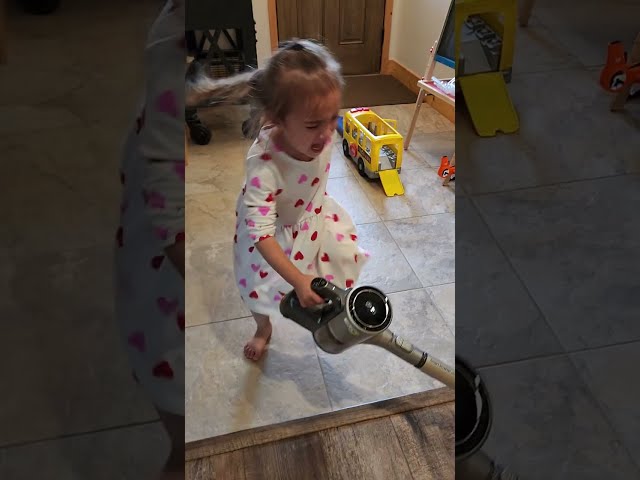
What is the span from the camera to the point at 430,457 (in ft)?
3.83

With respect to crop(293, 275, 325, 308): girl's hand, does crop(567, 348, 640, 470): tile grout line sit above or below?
above

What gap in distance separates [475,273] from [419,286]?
58.5 inches

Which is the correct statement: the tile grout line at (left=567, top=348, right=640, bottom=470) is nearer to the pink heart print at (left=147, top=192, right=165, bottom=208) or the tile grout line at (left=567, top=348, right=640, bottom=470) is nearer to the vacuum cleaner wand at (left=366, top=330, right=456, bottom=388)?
the pink heart print at (left=147, top=192, right=165, bottom=208)

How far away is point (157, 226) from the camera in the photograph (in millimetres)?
207

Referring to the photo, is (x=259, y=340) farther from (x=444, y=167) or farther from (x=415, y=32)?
(x=415, y=32)

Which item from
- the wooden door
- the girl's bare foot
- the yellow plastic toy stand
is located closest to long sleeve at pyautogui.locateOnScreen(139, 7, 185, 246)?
the yellow plastic toy stand

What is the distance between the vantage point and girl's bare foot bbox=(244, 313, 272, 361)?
146cm

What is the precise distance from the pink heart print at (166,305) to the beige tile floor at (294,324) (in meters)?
0.84

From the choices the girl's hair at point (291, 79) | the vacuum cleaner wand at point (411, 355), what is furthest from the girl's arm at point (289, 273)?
the girl's hair at point (291, 79)

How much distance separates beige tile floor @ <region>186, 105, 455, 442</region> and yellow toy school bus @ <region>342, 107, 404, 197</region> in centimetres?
6

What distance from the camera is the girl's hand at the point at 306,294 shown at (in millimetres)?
996

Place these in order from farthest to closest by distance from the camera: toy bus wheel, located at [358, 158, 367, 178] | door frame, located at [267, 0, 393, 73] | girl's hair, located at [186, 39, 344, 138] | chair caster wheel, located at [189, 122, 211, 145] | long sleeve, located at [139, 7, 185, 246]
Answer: toy bus wheel, located at [358, 158, 367, 178]
chair caster wheel, located at [189, 122, 211, 145]
door frame, located at [267, 0, 393, 73]
girl's hair, located at [186, 39, 344, 138]
long sleeve, located at [139, 7, 185, 246]

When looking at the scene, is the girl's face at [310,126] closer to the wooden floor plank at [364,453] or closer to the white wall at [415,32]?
the wooden floor plank at [364,453]

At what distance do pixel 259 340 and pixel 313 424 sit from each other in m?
0.32
